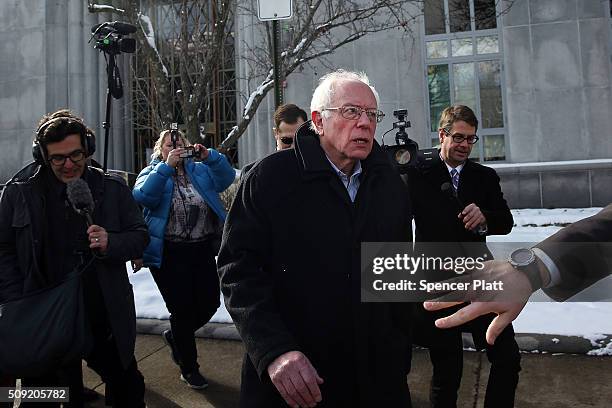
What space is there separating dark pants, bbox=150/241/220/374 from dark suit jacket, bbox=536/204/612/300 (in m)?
3.09

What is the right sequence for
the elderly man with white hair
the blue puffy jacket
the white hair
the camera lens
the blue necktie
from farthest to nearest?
the blue puffy jacket, the blue necktie, the camera lens, the white hair, the elderly man with white hair

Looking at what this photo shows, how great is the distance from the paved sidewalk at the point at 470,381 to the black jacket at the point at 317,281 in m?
1.76

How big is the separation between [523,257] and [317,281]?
0.91 metres

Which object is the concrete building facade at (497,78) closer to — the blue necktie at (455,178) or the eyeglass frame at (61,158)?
the blue necktie at (455,178)

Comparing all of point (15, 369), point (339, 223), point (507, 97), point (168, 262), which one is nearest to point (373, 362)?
point (339, 223)

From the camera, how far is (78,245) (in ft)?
Answer: 9.08

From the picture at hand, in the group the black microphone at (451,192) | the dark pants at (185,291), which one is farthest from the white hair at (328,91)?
the dark pants at (185,291)

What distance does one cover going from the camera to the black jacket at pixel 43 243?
2.69 m

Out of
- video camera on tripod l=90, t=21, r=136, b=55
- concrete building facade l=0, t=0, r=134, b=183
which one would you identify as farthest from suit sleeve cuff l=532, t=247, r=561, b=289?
concrete building facade l=0, t=0, r=134, b=183

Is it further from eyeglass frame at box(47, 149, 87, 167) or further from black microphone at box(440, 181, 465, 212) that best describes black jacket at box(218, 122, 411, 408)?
eyeglass frame at box(47, 149, 87, 167)

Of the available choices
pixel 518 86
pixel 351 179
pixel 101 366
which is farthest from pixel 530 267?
pixel 518 86

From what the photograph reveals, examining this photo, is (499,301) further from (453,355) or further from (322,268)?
(453,355)

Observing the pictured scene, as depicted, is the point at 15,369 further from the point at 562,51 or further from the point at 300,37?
the point at 562,51

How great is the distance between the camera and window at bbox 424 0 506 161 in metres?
11.3
